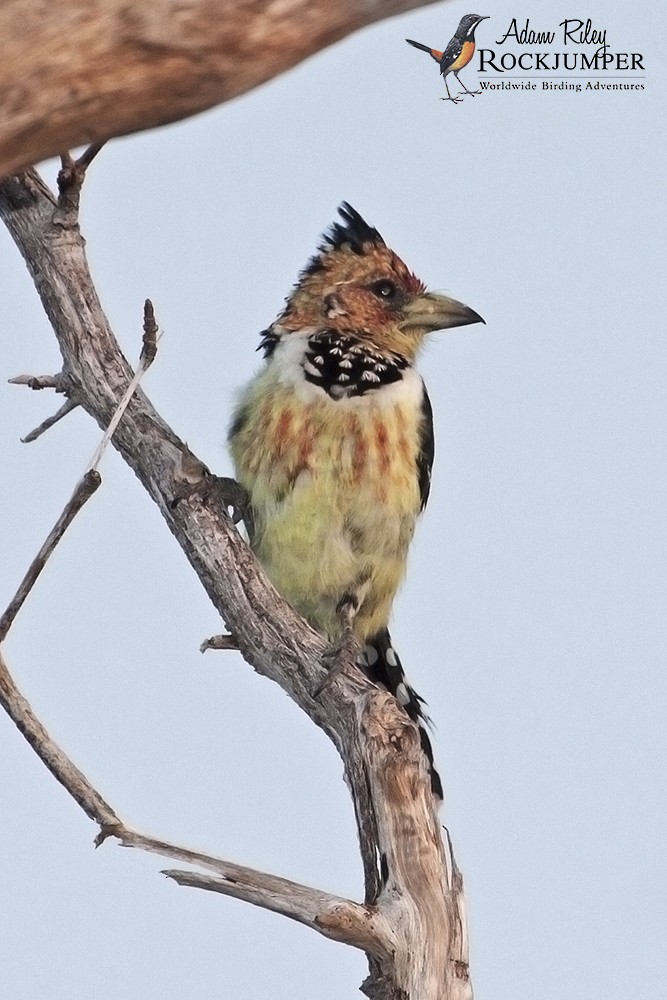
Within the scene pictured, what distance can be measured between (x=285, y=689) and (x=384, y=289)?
48.8 inches

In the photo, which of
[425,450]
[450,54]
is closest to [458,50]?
[450,54]

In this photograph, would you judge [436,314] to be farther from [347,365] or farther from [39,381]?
[39,381]

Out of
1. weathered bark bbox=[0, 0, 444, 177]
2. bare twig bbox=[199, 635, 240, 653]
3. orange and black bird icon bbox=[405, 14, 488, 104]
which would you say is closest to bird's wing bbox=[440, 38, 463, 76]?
orange and black bird icon bbox=[405, 14, 488, 104]

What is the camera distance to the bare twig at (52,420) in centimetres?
346

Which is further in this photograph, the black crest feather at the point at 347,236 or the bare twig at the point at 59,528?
the black crest feather at the point at 347,236

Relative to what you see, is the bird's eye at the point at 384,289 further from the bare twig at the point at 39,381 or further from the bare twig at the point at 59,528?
the bare twig at the point at 59,528

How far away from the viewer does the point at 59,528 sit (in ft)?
9.09

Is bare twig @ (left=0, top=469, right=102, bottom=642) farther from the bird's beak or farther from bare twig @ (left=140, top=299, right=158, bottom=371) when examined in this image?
the bird's beak

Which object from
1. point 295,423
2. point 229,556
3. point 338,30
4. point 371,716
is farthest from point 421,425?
point 338,30

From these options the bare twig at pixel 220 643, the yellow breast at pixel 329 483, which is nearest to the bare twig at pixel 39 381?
the yellow breast at pixel 329 483

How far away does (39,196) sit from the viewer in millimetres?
3467

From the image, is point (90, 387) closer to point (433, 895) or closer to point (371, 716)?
point (371, 716)

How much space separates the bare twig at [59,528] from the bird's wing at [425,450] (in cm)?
122

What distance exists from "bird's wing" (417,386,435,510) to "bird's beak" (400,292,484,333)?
0.20m
